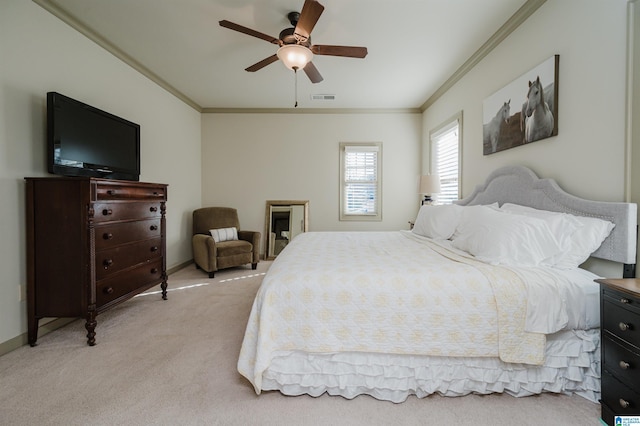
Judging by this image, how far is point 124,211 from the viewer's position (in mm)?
2506

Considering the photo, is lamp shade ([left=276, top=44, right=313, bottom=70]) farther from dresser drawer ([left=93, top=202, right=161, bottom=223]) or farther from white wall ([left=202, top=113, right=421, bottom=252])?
white wall ([left=202, top=113, right=421, bottom=252])

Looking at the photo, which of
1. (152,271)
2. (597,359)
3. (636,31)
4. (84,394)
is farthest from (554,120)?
(152,271)

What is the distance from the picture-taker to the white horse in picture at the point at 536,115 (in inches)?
85.7

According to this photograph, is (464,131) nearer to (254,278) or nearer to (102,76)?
(254,278)

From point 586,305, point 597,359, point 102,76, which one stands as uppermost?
point 102,76

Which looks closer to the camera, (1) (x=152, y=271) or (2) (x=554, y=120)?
(2) (x=554, y=120)

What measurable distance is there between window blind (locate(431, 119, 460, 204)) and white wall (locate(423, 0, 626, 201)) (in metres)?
1.15

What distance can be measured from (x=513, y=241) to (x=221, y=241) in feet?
12.9

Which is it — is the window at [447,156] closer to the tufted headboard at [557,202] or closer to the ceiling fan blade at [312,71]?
the tufted headboard at [557,202]

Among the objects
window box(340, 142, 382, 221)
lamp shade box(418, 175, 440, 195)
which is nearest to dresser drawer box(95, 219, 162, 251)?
window box(340, 142, 382, 221)

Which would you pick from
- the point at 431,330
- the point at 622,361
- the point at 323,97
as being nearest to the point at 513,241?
the point at 622,361

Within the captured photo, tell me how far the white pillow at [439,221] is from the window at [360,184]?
6.85 feet

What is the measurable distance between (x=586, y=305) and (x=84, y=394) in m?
2.95

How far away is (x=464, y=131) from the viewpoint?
355 centimetres
